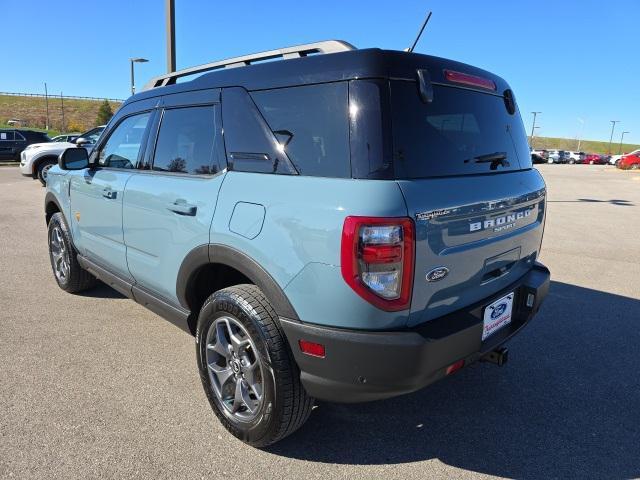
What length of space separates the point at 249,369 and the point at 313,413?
61 centimetres

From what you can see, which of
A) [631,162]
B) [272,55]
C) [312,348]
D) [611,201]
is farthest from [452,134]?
[631,162]

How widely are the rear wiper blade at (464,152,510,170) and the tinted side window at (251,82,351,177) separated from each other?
0.74 m

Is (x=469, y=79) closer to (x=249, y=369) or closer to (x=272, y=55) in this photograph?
(x=272, y=55)

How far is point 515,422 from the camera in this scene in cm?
273

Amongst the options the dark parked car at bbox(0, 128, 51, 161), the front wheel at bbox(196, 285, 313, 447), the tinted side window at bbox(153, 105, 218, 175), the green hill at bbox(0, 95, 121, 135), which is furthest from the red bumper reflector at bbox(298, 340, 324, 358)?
the green hill at bbox(0, 95, 121, 135)

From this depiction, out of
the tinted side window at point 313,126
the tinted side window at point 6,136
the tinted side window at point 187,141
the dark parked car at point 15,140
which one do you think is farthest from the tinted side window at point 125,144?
the tinted side window at point 6,136

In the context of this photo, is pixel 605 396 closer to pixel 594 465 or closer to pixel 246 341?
pixel 594 465

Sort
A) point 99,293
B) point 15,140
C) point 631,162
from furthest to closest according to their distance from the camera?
point 631,162 < point 15,140 < point 99,293

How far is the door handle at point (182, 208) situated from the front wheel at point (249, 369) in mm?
494

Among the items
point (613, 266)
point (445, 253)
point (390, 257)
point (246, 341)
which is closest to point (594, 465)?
point (445, 253)

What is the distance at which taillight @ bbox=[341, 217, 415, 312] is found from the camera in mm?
1867

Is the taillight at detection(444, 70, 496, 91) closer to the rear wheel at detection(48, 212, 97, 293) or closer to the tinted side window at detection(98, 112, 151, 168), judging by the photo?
the tinted side window at detection(98, 112, 151, 168)

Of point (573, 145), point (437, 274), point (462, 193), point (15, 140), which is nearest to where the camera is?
point (437, 274)

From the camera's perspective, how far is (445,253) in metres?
2.06
